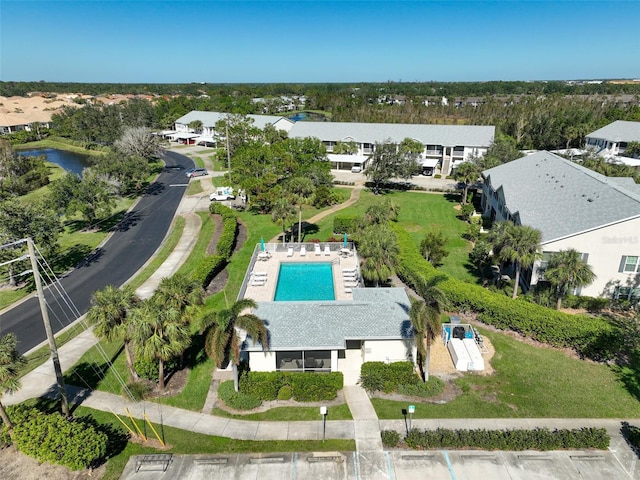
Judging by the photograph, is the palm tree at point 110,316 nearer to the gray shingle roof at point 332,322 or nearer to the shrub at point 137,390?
the shrub at point 137,390

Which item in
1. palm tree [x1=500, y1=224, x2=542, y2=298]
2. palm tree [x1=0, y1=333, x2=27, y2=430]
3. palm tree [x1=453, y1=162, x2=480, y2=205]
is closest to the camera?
palm tree [x1=0, y1=333, x2=27, y2=430]

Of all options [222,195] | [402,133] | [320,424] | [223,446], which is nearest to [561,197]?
[320,424]

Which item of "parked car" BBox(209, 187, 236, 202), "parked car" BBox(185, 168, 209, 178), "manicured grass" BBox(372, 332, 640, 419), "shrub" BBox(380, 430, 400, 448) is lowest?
"manicured grass" BBox(372, 332, 640, 419)

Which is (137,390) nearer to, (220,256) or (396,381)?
(396,381)

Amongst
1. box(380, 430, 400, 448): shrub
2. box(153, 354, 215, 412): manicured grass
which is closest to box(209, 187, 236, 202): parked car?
box(153, 354, 215, 412): manicured grass

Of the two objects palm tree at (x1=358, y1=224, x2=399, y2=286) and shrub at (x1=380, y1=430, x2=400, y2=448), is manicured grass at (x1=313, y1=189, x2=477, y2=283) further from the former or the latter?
shrub at (x1=380, y1=430, x2=400, y2=448)

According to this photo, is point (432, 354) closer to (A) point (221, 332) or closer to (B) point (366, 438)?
(B) point (366, 438)

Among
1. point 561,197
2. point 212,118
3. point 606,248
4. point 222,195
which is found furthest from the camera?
point 212,118

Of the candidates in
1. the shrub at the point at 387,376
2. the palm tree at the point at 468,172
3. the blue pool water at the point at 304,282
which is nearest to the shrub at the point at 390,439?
the shrub at the point at 387,376
